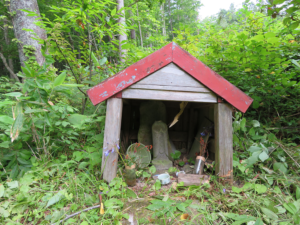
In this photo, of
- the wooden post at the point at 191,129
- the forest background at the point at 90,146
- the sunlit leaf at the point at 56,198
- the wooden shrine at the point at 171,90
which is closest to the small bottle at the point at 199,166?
the wooden shrine at the point at 171,90

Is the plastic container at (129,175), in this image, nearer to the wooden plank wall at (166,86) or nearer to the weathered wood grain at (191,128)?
the wooden plank wall at (166,86)

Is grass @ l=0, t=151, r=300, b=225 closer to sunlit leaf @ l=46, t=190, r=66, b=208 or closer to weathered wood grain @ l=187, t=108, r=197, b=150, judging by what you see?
sunlit leaf @ l=46, t=190, r=66, b=208

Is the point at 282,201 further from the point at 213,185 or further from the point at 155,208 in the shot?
the point at 155,208

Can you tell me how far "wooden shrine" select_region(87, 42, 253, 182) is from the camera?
5.78 ft

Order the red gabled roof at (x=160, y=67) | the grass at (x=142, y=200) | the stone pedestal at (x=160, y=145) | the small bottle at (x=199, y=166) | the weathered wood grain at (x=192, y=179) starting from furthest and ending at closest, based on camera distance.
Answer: the stone pedestal at (x=160, y=145) → the small bottle at (x=199, y=166) → the weathered wood grain at (x=192, y=179) → the red gabled roof at (x=160, y=67) → the grass at (x=142, y=200)

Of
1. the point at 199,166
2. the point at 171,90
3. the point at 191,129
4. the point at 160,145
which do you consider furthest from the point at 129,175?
the point at 191,129

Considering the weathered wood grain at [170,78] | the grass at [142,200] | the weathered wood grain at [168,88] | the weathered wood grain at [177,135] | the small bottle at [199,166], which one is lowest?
the grass at [142,200]

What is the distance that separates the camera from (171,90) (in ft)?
6.06

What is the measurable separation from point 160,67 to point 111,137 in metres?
0.96

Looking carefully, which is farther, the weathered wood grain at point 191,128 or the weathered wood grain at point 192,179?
the weathered wood grain at point 191,128

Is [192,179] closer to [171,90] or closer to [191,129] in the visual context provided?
[171,90]

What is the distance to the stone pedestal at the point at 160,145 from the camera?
2.45 meters

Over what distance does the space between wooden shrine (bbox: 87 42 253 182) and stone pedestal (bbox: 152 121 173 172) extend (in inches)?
31.3

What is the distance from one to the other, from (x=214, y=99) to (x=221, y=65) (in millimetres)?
1187
